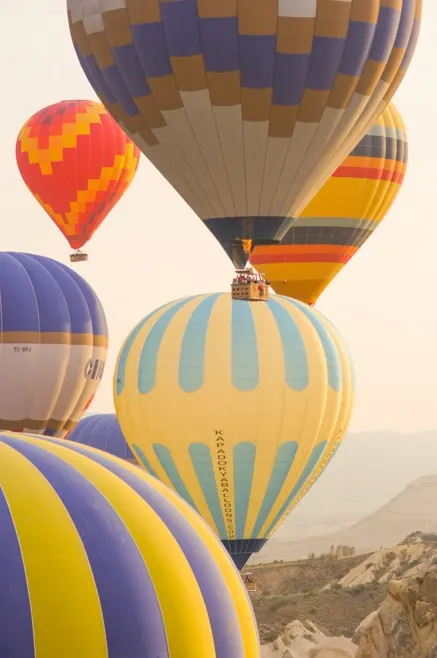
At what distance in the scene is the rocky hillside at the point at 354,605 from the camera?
28.5m

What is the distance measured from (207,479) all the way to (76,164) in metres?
12.6

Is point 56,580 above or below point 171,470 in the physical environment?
below

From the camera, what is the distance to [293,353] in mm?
27812

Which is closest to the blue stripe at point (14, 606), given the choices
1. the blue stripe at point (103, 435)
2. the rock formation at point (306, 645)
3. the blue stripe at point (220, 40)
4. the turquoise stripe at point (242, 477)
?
the blue stripe at point (220, 40)

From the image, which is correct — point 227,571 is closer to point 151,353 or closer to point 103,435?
point 151,353

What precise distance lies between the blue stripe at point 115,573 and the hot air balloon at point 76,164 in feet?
80.6

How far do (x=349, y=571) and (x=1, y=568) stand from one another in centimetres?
2762

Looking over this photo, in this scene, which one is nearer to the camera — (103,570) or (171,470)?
(103,570)

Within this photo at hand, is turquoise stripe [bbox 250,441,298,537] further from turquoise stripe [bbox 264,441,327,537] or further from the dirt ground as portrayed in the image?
the dirt ground

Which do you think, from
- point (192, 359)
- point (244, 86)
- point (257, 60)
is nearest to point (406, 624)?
point (192, 359)

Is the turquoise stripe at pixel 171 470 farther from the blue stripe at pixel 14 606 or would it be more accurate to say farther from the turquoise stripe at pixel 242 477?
the blue stripe at pixel 14 606

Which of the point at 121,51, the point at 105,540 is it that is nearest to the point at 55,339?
the point at 121,51

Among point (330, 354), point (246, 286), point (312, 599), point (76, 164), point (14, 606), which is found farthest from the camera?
point (76, 164)

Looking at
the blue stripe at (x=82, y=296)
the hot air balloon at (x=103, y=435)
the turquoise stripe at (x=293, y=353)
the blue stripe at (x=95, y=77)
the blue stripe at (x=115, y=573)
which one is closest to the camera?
the blue stripe at (x=115, y=573)
